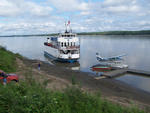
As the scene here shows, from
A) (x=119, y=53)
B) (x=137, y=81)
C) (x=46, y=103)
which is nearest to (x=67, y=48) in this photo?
(x=137, y=81)

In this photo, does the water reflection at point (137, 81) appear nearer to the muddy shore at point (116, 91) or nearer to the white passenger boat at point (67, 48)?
the muddy shore at point (116, 91)

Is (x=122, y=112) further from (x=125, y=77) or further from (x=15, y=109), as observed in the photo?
(x=125, y=77)

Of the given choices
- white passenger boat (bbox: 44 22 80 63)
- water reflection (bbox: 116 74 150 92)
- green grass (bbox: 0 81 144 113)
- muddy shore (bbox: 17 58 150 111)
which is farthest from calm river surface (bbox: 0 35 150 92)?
green grass (bbox: 0 81 144 113)

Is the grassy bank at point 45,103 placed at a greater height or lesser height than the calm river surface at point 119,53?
greater

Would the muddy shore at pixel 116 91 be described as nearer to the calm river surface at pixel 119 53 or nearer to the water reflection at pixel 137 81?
the water reflection at pixel 137 81

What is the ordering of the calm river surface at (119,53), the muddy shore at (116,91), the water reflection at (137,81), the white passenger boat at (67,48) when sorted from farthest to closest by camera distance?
1. the white passenger boat at (67,48)
2. the calm river surface at (119,53)
3. the water reflection at (137,81)
4. the muddy shore at (116,91)

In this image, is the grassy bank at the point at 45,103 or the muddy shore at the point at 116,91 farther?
the muddy shore at the point at 116,91

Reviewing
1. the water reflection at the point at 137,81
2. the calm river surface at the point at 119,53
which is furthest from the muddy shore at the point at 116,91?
Result: the calm river surface at the point at 119,53

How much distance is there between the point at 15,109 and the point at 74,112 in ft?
6.68

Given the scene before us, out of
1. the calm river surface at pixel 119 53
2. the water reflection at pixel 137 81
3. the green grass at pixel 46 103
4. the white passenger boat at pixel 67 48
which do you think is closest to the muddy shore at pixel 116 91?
the water reflection at pixel 137 81

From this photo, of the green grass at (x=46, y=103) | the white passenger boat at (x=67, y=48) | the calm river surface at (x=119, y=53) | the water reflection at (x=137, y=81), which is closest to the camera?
the green grass at (x=46, y=103)

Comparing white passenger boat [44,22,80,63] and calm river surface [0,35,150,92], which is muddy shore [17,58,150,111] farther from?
white passenger boat [44,22,80,63]

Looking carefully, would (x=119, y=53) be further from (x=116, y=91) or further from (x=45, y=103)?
(x=45, y=103)

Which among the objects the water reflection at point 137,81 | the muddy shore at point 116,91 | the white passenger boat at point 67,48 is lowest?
the water reflection at point 137,81
